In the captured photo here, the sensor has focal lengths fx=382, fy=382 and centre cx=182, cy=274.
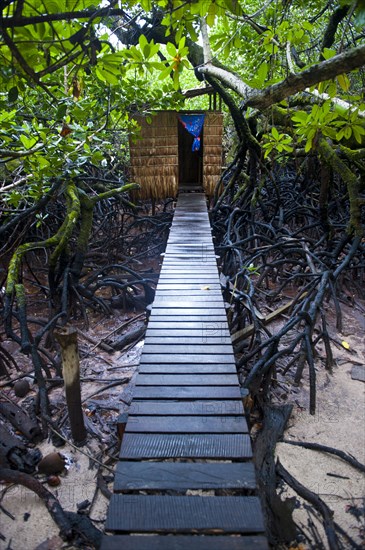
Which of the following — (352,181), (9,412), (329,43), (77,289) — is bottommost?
(9,412)

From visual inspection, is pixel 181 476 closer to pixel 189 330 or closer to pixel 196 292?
pixel 189 330

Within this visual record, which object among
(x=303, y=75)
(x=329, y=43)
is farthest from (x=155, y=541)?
(x=329, y=43)

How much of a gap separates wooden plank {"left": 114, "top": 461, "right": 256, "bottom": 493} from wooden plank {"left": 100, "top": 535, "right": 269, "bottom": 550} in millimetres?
236

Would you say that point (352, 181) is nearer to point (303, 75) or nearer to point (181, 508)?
point (303, 75)

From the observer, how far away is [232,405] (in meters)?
2.31

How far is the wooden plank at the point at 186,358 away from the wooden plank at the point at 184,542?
1.31 m

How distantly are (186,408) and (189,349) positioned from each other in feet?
2.24

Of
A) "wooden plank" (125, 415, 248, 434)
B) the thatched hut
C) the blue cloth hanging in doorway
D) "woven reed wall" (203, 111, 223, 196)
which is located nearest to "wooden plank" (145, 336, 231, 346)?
"wooden plank" (125, 415, 248, 434)

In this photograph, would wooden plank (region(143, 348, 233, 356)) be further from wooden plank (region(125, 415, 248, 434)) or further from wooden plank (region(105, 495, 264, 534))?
wooden plank (region(105, 495, 264, 534))

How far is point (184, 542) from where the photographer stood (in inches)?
60.0

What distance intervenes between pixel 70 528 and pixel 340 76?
330 cm

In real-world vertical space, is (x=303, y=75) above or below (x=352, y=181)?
above

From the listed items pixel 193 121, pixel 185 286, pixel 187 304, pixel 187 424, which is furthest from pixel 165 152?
pixel 187 424

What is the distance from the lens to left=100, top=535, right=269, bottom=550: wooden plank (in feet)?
4.90
